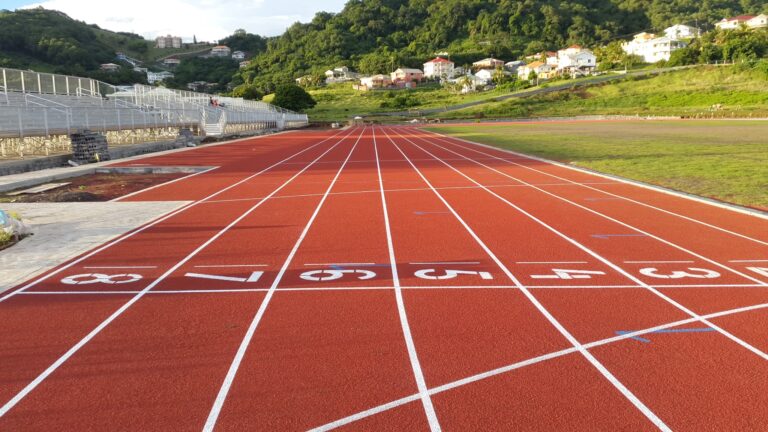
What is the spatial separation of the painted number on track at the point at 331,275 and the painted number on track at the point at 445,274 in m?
0.62

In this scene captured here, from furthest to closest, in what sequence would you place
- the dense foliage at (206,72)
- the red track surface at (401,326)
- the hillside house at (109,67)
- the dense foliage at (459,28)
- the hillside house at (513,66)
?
the dense foliage at (459,28), the hillside house at (513,66), the dense foliage at (206,72), the hillside house at (109,67), the red track surface at (401,326)

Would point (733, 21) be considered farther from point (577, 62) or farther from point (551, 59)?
point (551, 59)

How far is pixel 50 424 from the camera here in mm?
3584

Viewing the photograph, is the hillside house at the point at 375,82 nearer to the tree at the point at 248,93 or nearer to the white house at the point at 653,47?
A: the tree at the point at 248,93

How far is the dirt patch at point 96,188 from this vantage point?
42.3ft

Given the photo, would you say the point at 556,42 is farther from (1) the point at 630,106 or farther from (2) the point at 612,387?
(2) the point at 612,387

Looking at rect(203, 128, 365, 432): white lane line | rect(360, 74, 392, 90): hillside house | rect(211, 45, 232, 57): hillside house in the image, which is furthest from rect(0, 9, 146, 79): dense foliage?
rect(203, 128, 365, 432): white lane line

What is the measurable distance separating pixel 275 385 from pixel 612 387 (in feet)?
8.17

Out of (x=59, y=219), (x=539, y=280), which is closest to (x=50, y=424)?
(x=539, y=280)

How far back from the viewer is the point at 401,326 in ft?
17.2

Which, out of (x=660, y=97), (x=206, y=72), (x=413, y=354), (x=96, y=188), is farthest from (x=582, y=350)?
(x=206, y=72)

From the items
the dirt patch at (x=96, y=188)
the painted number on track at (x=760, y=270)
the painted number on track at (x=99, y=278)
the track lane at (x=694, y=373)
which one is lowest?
the track lane at (x=694, y=373)

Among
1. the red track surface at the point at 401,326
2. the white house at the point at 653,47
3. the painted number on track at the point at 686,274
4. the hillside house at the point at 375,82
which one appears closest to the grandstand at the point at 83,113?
the red track surface at the point at 401,326

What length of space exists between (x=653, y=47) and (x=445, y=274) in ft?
448
